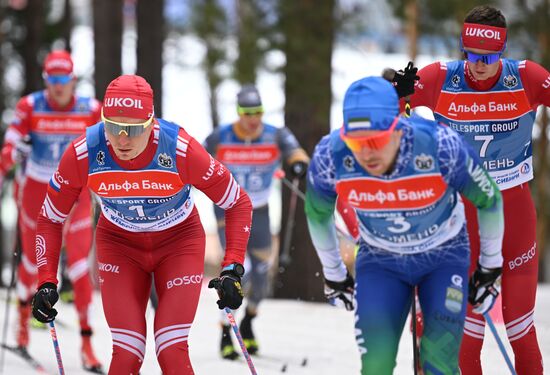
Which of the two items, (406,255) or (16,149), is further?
(16,149)

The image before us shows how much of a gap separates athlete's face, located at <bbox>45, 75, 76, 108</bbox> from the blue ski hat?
500cm

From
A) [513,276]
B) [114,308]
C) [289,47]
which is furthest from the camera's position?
[289,47]

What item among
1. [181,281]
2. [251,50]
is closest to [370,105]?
[181,281]

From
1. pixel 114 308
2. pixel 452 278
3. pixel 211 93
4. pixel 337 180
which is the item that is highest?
pixel 337 180

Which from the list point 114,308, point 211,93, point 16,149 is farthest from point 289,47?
point 211,93

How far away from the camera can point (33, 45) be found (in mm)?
20797

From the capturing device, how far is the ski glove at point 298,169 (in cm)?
972

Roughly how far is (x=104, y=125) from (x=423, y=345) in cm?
204

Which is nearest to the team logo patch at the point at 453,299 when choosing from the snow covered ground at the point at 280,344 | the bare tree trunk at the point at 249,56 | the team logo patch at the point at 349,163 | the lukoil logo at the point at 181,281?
the team logo patch at the point at 349,163

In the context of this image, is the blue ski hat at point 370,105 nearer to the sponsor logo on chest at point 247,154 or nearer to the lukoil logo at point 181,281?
the lukoil logo at point 181,281

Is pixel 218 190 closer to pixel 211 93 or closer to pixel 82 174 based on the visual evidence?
pixel 82 174

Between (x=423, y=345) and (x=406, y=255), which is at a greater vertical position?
(x=406, y=255)

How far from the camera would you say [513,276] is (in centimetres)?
627

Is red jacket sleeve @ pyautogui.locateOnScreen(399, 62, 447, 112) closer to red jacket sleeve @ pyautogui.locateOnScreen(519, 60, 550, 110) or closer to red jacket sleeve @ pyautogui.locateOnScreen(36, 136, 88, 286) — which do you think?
red jacket sleeve @ pyautogui.locateOnScreen(519, 60, 550, 110)
